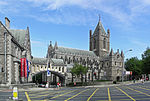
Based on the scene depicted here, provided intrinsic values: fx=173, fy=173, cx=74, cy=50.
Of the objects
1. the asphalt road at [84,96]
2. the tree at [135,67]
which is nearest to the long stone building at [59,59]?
the tree at [135,67]

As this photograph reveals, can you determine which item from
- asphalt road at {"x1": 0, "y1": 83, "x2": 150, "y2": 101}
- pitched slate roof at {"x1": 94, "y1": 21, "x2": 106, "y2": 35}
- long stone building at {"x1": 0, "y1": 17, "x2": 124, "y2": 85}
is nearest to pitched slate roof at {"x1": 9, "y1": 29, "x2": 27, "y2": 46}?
long stone building at {"x1": 0, "y1": 17, "x2": 124, "y2": 85}

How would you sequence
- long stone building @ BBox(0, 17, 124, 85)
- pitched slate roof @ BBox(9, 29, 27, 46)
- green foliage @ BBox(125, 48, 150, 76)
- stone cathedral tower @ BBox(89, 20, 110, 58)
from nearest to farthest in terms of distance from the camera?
1. long stone building @ BBox(0, 17, 124, 85)
2. pitched slate roof @ BBox(9, 29, 27, 46)
3. green foliage @ BBox(125, 48, 150, 76)
4. stone cathedral tower @ BBox(89, 20, 110, 58)

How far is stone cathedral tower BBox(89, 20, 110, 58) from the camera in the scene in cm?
11086

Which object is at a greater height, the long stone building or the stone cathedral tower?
the stone cathedral tower

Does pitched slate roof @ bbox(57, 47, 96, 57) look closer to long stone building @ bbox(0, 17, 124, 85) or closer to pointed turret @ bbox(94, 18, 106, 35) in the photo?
long stone building @ bbox(0, 17, 124, 85)

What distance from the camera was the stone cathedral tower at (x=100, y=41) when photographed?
110856 millimetres

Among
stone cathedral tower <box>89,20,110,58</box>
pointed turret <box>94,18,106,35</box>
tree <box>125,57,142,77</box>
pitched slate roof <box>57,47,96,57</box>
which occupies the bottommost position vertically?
tree <box>125,57,142,77</box>

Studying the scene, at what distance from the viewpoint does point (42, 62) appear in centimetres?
7138

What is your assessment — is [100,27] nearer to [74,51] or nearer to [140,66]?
[74,51]

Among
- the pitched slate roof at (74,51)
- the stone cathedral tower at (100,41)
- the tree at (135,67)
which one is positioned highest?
the stone cathedral tower at (100,41)

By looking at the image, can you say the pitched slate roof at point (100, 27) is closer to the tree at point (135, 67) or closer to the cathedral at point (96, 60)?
the cathedral at point (96, 60)

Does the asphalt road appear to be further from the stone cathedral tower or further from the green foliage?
the stone cathedral tower

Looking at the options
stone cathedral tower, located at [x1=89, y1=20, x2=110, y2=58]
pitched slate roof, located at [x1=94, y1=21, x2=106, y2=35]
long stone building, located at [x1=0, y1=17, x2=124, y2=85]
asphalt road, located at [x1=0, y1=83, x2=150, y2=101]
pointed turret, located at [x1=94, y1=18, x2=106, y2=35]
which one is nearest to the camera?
asphalt road, located at [x1=0, y1=83, x2=150, y2=101]

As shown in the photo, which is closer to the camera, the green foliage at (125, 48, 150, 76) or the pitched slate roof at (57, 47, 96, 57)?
the green foliage at (125, 48, 150, 76)
